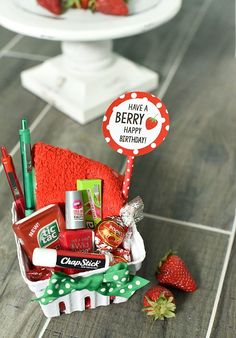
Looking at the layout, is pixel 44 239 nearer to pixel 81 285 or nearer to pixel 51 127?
pixel 81 285

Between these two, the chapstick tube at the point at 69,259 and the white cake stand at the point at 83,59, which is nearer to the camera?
the chapstick tube at the point at 69,259

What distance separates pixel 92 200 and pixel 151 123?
0.58 feet

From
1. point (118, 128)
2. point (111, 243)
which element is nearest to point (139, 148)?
point (118, 128)

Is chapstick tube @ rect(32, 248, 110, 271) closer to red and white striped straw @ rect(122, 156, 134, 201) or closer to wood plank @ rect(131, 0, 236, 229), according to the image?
red and white striped straw @ rect(122, 156, 134, 201)

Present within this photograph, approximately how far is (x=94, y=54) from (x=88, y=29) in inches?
9.2

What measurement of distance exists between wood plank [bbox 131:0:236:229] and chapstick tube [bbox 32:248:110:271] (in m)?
0.34

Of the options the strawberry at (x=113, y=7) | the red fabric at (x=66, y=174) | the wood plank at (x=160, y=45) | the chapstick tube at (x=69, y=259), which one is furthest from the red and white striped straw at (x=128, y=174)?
the wood plank at (x=160, y=45)

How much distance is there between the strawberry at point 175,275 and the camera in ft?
2.89

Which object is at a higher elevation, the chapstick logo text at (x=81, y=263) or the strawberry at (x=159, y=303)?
the chapstick logo text at (x=81, y=263)

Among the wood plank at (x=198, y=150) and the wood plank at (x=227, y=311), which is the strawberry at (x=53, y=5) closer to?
the wood plank at (x=198, y=150)

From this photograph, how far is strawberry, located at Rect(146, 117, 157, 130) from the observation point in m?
0.78

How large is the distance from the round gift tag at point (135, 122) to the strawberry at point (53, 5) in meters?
0.58

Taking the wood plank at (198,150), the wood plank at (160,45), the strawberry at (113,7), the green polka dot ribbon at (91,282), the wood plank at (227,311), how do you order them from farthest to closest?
the wood plank at (160,45), the strawberry at (113,7), the wood plank at (198,150), the wood plank at (227,311), the green polka dot ribbon at (91,282)

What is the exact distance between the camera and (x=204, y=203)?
1115 mm
